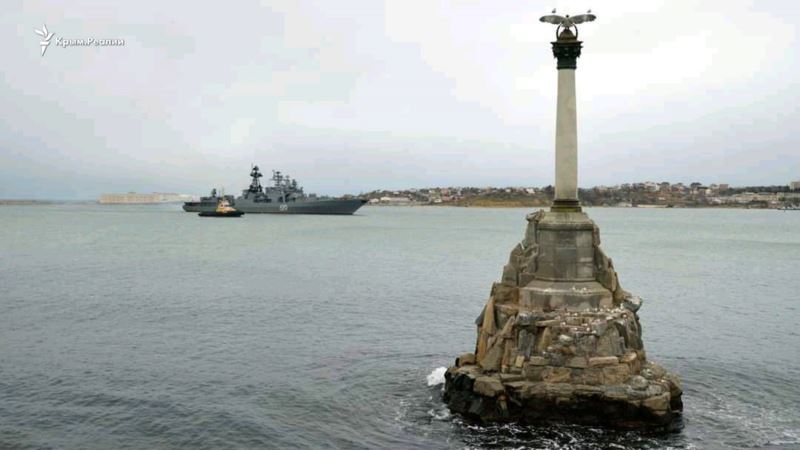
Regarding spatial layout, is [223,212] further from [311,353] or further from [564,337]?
[564,337]

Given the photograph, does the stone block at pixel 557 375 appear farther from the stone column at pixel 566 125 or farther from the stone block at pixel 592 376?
the stone column at pixel 566 125

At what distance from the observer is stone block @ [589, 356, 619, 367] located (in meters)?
15.1

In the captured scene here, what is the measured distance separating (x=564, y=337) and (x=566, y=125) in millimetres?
4805

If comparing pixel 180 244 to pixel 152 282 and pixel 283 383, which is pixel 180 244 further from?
pixel 283 383

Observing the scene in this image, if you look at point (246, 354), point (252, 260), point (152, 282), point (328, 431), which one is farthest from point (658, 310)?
point (252, 260)

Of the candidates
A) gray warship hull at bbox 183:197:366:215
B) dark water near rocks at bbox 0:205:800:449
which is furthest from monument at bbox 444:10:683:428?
gray warship hull at bbox 183:197:366:215

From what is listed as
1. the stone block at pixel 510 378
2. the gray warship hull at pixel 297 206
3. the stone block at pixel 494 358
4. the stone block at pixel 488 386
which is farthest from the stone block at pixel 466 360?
the gray warship hull at pixel 297 206

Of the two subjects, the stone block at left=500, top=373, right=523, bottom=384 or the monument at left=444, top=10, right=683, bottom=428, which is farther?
the stone block at left=500, top=373, right=523, bottom=384

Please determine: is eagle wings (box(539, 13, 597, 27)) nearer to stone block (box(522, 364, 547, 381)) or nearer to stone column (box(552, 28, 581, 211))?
stone column (box(552, 28, 581, 211))

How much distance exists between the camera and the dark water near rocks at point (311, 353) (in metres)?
14.9

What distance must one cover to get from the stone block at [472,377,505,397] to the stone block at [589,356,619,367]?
1.90 metres

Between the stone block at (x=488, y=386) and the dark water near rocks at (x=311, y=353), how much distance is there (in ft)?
2.52

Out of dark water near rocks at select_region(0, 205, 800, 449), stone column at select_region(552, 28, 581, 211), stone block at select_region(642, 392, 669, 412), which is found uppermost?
stone column at select_region(552, 28, 581, 211)

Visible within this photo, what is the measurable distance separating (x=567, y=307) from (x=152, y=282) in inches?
1091
